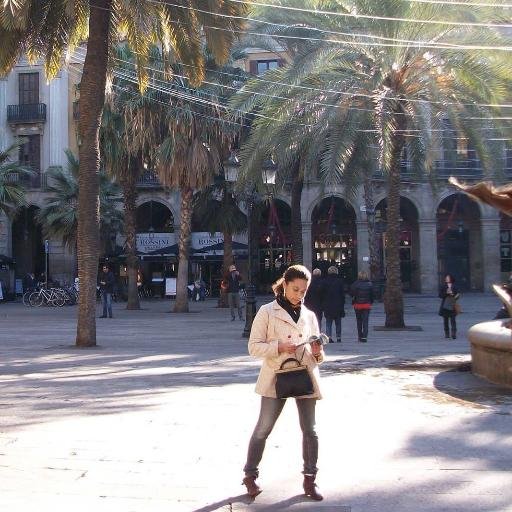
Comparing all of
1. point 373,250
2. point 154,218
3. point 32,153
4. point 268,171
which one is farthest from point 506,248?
point 32,153

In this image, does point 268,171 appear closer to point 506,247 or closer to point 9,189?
point 9,189

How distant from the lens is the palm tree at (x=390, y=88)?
16969 millimetres

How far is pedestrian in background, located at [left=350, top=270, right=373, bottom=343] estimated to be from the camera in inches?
649

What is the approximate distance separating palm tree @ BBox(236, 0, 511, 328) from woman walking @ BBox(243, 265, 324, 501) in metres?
12.5

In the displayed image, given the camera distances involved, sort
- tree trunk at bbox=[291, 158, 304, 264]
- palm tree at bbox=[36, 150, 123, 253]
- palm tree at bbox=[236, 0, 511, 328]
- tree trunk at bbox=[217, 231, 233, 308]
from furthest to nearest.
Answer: palm tree at bbox=[36, 150, 123, 253] → tree trunk at bbox=[217, 231, 233, 308] → tree trunk at bbox=[291, 158, 304, 264] → palm tree at bbox=[236, 0, 511, 328]

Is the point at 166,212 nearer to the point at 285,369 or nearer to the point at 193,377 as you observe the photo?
the point at 193,377

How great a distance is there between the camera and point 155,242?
141 feet

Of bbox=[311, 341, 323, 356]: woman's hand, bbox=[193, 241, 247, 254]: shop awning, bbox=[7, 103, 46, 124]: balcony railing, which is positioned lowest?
bbox=[311, 341, 323, 356]: woman's hand

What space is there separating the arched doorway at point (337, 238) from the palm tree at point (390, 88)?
23.1 metres

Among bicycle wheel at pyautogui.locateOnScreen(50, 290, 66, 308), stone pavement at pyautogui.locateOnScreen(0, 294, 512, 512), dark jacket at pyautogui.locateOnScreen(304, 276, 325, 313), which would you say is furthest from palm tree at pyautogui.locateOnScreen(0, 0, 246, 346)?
bicycle wheel at pyautogui.locateOnScreen(50, 290, 66, 308)

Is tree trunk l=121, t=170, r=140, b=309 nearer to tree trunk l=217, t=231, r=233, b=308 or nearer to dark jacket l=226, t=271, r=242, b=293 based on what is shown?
tree trunk l=217, t=231, r=233, b=308

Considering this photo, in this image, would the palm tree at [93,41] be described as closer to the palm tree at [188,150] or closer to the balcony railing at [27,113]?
the palm tree at [188,150]

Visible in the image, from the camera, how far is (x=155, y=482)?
18.9ft

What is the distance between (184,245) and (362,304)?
12.0 metres
